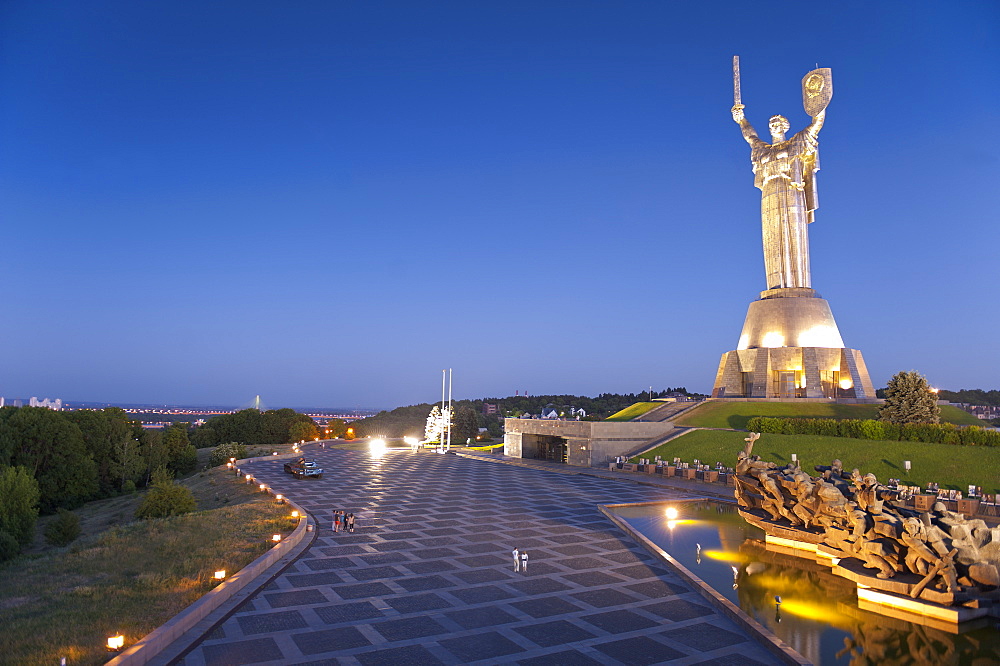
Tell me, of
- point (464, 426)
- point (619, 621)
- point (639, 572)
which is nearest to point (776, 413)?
point (639, 572)

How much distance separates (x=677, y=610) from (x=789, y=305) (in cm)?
3409

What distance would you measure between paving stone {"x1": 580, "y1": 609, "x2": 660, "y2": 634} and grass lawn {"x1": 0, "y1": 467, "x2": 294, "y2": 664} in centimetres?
722

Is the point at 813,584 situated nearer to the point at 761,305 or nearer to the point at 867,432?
the point at 867,432

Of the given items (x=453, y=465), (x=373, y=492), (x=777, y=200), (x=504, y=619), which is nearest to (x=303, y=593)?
(x=504, y=619)

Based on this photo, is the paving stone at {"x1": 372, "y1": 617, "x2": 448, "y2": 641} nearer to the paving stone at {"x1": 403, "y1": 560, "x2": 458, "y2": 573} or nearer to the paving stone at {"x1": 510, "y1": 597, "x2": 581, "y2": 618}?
the paving stone at {"x1": 510, "y1": 597, "x2": 581, "y2": 618}

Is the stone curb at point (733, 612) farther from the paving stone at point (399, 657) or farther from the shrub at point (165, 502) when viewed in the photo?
the shrub at point (165, 502)

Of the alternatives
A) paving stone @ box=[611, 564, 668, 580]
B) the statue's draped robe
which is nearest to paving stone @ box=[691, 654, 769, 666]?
paving stone @ box=[611, 564, 668, 580]

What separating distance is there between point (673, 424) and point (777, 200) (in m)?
17.5

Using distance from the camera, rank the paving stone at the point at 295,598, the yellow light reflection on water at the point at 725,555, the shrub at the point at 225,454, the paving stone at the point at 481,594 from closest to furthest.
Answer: the paving stone at the point at 295,598, the paving stone at the point at 481,594, the yellow light reflection on water at the point at 725,555, the shrub at the point at 225,454

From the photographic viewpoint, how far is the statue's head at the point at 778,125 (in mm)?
41750

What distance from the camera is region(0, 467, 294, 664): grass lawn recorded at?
9258 millimetres

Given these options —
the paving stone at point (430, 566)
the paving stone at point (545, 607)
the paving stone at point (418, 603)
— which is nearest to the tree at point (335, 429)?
the paving stone at point (430, 566)

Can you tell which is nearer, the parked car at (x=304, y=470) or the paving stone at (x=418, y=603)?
the paving stone at (x=418, y=603)

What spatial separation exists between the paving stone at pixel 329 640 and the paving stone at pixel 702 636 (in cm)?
497
